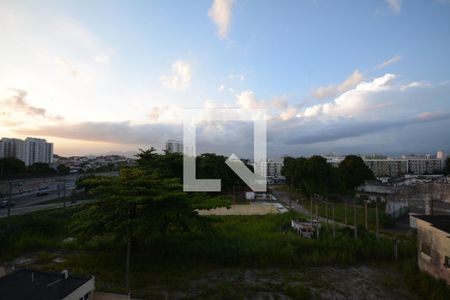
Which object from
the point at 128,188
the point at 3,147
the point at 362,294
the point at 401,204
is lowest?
the point at 362,294

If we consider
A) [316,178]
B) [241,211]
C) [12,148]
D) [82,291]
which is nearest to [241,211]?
[241,211]

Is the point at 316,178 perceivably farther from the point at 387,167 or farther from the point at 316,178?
the point at 387,167

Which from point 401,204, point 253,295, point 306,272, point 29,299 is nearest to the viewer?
point 29,299

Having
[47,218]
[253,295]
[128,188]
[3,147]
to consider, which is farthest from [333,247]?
[3,147]

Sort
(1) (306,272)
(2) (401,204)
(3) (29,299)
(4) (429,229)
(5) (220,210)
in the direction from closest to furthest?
(3) (29,299), (4) (429,229), (1) (306,272), (2) (401,204), (5) (220,210)

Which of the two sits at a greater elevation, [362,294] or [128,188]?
[128,188]

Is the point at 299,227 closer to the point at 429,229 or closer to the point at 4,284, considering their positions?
the point at 429,229

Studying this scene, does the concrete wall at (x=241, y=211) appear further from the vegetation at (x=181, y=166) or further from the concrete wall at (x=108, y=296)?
the concrete wall at (x=108, y=296)
